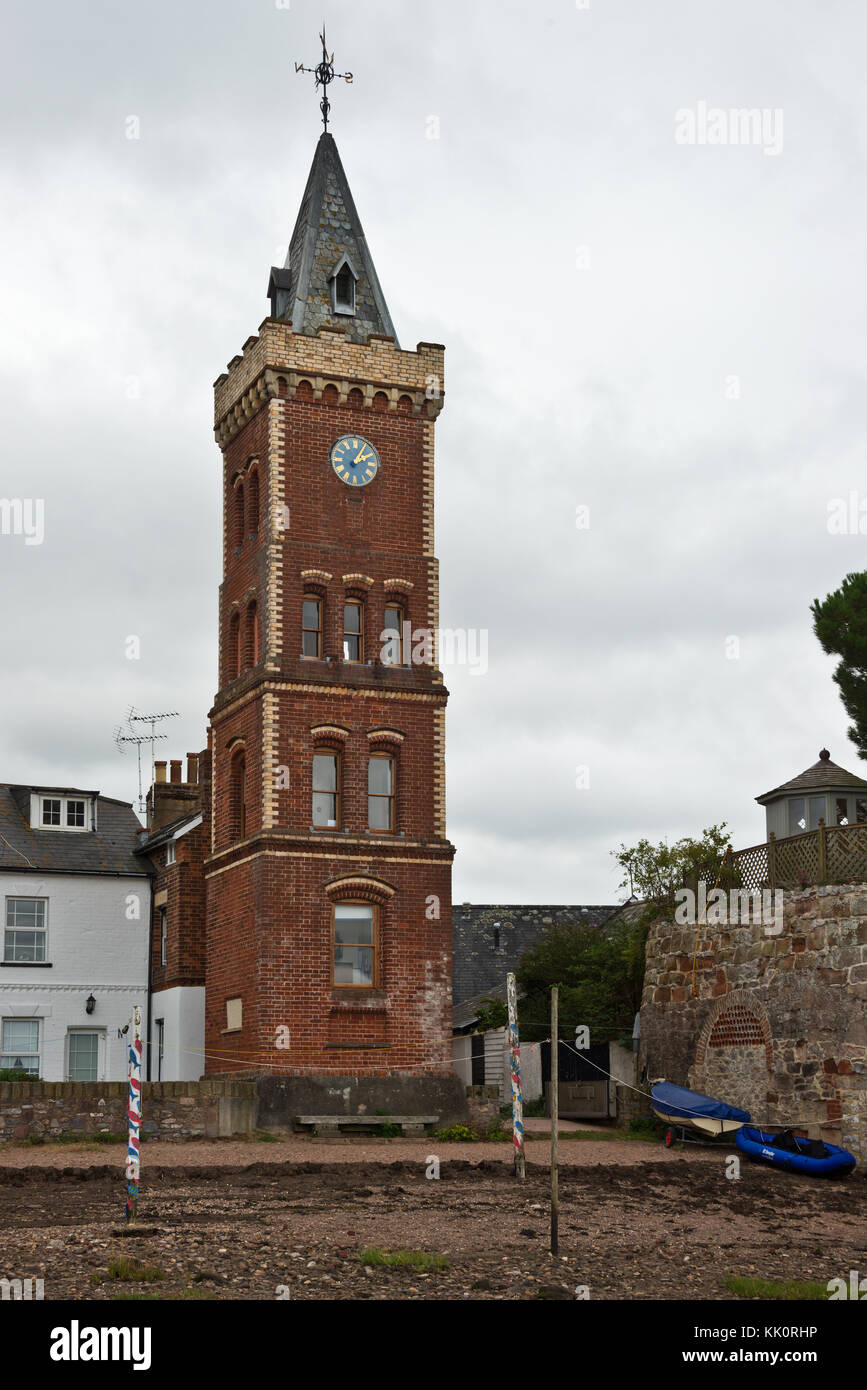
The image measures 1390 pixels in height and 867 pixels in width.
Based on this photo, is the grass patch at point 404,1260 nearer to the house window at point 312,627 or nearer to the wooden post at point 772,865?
the wooden post at point 772,865

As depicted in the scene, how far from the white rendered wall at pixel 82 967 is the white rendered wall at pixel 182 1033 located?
1186mm

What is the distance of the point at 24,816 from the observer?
39.9m

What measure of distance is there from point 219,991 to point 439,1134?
20.8ft

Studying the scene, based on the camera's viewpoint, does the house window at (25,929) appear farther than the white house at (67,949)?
Yes

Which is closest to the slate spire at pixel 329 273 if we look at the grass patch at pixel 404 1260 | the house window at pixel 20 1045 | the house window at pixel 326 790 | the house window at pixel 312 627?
the house window at pixel 312 627

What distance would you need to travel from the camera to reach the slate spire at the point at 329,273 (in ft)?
117

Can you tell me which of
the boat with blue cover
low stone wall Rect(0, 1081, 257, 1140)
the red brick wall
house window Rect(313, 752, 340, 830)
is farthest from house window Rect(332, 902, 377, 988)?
the boat with blue cover

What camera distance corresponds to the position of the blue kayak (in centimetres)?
2380

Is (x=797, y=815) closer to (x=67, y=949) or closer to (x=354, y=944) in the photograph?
(x=354, y=944)

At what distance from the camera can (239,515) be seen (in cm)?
3625

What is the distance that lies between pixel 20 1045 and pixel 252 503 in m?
14.2

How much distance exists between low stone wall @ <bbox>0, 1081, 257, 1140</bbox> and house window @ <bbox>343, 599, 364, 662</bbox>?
10006mm
